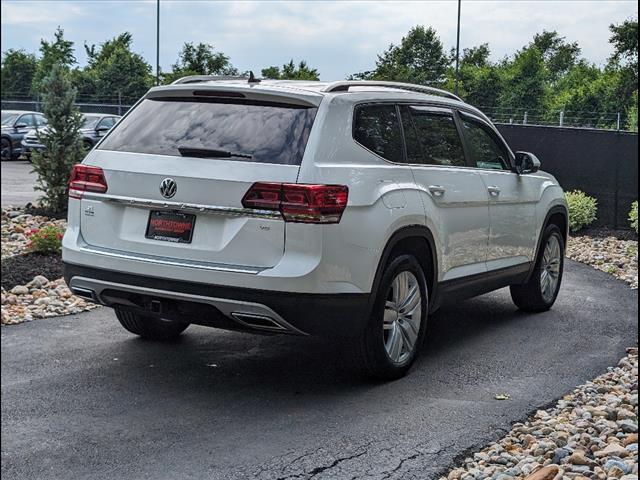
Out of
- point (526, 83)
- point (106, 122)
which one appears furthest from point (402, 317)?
point (106, 122)

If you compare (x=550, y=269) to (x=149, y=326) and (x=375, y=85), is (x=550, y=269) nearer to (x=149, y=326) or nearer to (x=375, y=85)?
(x=375, y=85)

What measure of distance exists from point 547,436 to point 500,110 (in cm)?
1773

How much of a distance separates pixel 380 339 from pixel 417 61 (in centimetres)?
841

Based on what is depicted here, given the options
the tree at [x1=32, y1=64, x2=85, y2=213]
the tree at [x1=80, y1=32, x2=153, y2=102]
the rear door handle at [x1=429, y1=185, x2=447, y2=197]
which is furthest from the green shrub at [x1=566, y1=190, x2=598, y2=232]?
the tree at [x1=80, y1=32, x2=153, y2=102]

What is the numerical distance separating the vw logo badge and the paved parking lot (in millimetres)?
8756

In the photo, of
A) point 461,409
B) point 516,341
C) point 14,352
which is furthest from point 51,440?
point 516,341

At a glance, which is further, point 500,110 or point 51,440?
point 500,110

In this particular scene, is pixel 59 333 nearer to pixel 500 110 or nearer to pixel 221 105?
pixel 221 105

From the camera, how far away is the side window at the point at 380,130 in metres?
5.71

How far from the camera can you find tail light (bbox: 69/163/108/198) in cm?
547

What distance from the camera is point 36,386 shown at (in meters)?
5.35

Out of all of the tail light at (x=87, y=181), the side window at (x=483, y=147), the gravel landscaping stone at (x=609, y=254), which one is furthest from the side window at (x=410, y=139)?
the gravel landscaping stone at (x=609, y=254)

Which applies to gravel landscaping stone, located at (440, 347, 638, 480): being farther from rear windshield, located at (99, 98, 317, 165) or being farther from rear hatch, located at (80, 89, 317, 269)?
rear windshield, located at (99, 98, 317, 165)

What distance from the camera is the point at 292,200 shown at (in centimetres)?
500
